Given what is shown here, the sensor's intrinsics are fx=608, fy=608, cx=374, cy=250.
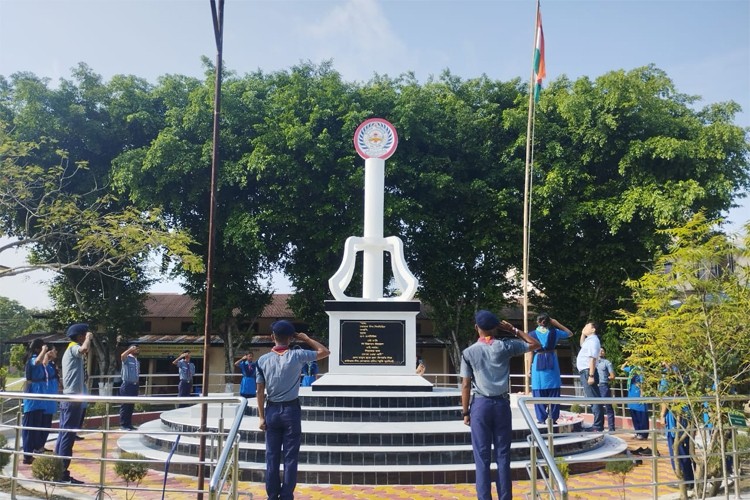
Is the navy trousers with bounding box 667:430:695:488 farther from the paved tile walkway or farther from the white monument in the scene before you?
the white monument

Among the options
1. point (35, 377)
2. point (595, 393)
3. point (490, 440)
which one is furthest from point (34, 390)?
point (595, 393)

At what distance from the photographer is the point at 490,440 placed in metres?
5.66

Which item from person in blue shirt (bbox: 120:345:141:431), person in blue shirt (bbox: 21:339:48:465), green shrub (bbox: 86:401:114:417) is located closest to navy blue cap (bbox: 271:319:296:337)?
person in blue shirt (bbox: 21:339:48:465)

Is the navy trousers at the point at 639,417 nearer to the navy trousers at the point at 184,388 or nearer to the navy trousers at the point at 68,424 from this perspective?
the navy trousers at the point at 68,424

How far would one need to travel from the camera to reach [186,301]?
33.3 m

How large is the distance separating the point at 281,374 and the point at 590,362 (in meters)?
6.43

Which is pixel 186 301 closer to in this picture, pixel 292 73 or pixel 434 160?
pixel 292 73

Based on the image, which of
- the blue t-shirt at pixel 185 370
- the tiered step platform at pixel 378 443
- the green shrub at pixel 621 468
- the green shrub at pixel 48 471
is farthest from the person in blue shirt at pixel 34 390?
the green shrub at pixel 621 468

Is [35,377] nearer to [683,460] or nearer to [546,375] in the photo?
[546,375]

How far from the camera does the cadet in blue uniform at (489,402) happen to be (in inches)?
220

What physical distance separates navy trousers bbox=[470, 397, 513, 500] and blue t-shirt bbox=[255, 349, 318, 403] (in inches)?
69.9

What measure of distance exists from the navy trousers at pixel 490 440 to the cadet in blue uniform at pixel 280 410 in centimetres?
177

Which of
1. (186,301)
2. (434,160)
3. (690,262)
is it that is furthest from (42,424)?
(186,301)

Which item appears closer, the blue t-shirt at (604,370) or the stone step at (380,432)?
the stone step at (380,432)
